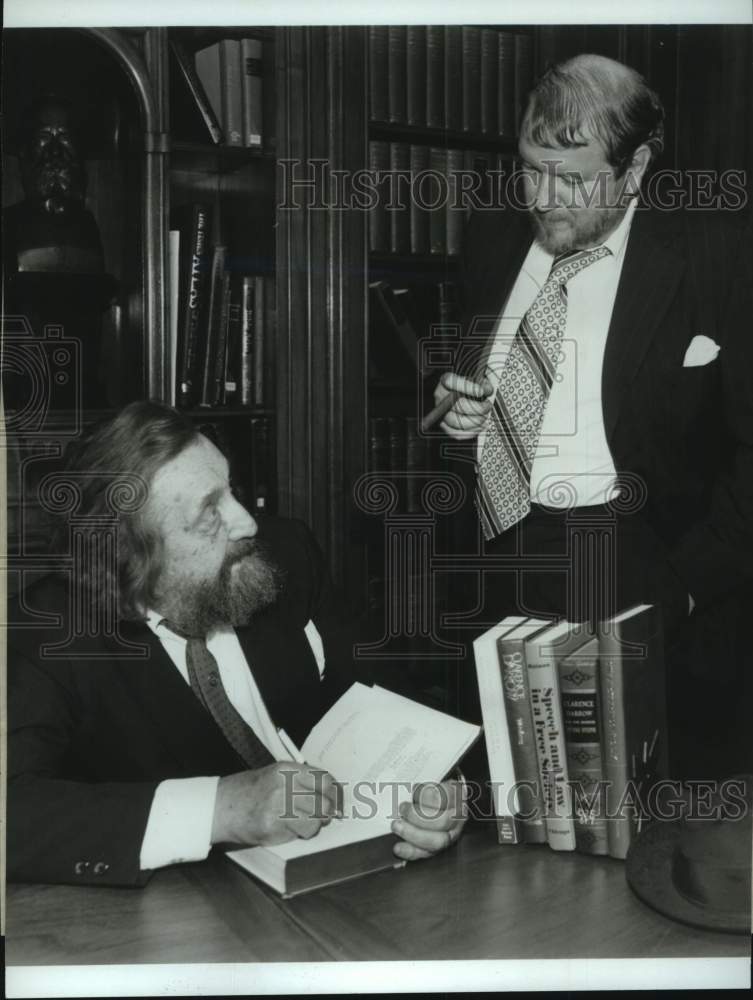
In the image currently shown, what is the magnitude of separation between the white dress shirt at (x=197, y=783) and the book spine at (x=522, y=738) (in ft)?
1.27

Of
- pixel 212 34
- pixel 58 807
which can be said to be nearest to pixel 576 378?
pixel 212 34

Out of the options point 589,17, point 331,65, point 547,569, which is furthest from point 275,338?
point 589,17

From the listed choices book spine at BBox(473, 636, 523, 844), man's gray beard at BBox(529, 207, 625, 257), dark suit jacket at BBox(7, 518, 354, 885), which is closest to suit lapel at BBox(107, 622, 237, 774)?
dark suit jacket at BBox(7, 518, 354, 885)

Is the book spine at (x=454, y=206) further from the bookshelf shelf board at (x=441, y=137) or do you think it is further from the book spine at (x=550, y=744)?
the book spine at (x=550, y=744)

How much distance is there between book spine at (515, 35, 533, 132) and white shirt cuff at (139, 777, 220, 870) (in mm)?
1354

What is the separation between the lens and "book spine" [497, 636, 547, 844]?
1637 millimetres

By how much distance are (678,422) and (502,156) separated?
2.01ft

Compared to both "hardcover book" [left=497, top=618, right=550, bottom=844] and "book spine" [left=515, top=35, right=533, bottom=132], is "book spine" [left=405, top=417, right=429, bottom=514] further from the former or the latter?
"book spine" [left=515, top=35, right=533, bottom=132]

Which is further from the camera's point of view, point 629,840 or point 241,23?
point 241,23

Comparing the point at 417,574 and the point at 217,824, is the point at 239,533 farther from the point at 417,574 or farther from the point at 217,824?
the point at 217,824

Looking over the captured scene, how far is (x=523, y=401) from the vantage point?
1935mm

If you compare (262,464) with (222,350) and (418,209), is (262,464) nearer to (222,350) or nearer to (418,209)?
(222,350)

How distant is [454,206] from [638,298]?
0.40 m

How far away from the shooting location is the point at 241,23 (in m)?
1.90
